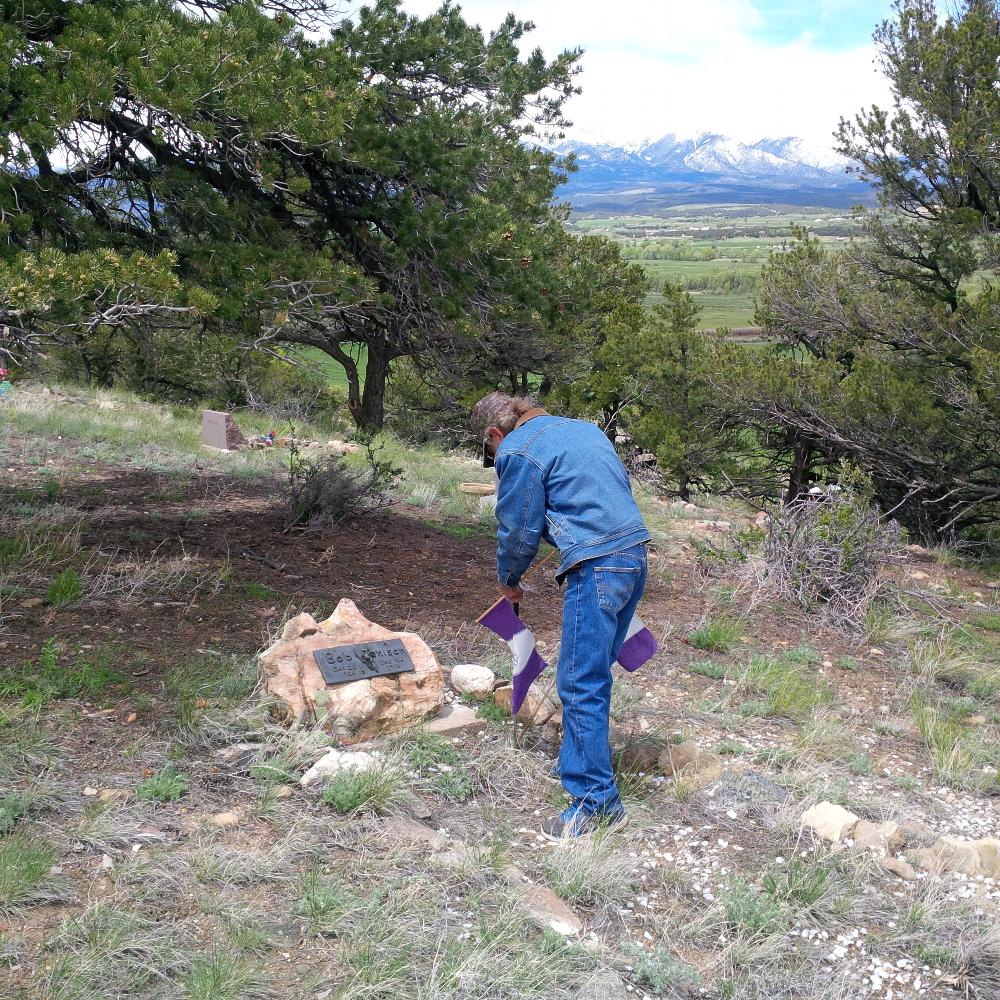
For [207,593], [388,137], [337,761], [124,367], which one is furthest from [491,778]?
[124,367]

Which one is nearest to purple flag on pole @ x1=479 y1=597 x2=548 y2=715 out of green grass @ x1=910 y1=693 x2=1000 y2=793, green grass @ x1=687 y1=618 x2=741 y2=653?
green grass @ x1=910 y1=693 x2=1000 y2=793

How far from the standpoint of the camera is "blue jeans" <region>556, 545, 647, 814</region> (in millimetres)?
3631

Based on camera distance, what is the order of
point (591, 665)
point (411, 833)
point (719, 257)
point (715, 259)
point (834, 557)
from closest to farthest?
point (411, 833) → point (591, 665) → point (834, 557) → point (715, 259) → point (719, 257)

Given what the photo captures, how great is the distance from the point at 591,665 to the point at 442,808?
2.87 feet

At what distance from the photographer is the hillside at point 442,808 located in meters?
2.82

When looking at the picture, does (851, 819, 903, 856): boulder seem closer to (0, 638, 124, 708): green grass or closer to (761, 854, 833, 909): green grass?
(761, 854, 833, 909): green grass

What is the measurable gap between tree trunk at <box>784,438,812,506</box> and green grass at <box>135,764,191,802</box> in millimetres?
13721

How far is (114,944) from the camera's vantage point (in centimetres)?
264

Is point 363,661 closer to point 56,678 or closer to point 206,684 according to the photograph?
point 206,684

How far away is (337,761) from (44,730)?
1.20 meters

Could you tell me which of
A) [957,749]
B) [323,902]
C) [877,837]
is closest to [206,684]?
[323,902]

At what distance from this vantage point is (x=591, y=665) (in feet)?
12.0

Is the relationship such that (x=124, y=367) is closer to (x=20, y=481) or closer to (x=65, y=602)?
(x=20, y=481)

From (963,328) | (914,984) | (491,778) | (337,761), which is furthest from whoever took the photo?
(963,328)
